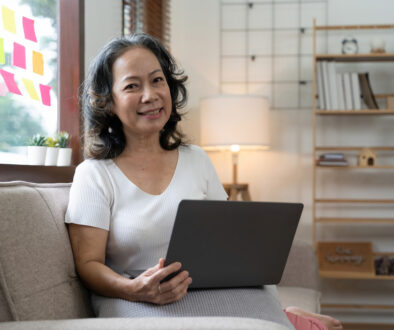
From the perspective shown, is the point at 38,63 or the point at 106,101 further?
the point at 38,63

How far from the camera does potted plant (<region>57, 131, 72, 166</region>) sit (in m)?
2.12

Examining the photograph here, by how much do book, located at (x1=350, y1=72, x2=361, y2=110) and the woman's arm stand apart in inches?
101

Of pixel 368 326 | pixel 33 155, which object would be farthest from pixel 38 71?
pixel 368 326

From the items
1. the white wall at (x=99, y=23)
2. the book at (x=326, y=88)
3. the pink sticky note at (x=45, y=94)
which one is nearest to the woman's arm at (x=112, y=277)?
the pink sticky note at (x=45, y=94)

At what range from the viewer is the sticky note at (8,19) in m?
1.93

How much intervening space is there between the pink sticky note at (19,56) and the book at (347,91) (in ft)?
7.23

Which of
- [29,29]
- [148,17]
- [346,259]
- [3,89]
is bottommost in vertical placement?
[346,259]

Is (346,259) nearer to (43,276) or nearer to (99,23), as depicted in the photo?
(99,23)

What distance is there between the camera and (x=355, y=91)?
3.59m

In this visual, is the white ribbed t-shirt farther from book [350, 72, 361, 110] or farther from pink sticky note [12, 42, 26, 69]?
book [350, 72, 361, 110]

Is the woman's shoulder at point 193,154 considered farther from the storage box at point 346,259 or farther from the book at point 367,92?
the book at point 367,92

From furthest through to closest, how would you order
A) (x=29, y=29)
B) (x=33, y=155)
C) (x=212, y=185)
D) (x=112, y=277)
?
(x=29, y=29)
(x=33, y=155)
(x=212, y=185)
(x=112, y=277)

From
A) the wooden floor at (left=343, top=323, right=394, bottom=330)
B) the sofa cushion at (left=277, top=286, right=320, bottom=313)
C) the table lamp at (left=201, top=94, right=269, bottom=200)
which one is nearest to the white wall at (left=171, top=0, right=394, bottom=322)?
the wooden floor at (left=343, top=323, right=394, bottom=330)

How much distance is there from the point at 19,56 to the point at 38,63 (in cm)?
16
